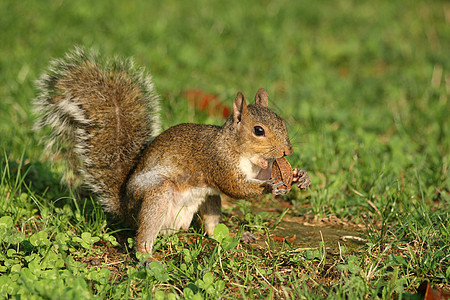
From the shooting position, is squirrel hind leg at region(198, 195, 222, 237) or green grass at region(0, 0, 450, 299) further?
squirrel hind leg at region(198, 195, 222, 237)

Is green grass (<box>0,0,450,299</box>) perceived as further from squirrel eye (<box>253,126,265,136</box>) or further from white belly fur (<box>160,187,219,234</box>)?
squirrel eye (<box>253,126,265,136</box>)

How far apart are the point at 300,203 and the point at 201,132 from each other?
2.46ft

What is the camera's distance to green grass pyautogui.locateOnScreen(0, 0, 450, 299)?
2055mm

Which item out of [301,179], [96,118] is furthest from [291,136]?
[96,118]

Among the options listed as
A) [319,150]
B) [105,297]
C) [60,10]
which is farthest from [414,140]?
[60,10]

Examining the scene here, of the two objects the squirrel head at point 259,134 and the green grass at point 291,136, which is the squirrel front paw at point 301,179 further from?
the green grass at point 291,136

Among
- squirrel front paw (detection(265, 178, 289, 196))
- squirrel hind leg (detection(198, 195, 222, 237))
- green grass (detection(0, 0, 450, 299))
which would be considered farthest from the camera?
squirrel hind leg (detection(198, 195, 222, 237))

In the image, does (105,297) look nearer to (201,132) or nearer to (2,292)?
(2,292)

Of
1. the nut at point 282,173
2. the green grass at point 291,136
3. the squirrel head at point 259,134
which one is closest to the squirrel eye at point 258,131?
the squirrel head at point 259,134

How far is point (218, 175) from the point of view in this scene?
93.4 inches

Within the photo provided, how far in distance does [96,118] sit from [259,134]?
2.49 ft

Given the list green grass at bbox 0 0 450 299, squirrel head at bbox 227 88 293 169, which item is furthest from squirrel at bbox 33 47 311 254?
green grass at bbox 0 0 450 299

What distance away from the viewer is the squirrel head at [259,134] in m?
2.33

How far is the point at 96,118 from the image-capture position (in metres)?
2.48
